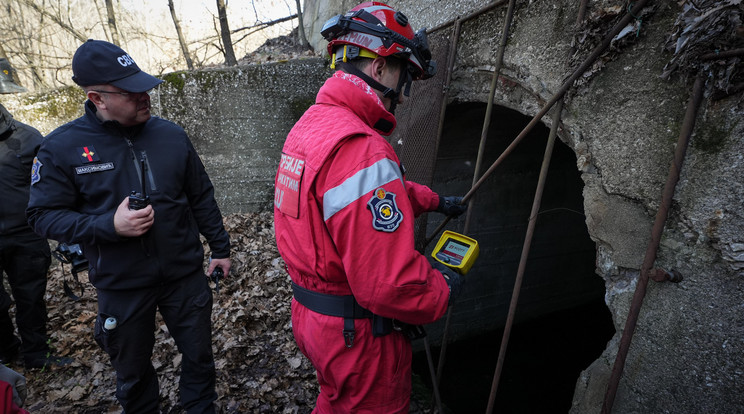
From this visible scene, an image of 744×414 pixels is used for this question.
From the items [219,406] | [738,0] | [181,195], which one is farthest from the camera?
[219,406]

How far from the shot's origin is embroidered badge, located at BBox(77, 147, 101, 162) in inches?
80.8

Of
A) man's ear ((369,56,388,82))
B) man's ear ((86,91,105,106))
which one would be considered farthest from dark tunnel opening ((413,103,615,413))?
man's ear ((86,91,105,106))

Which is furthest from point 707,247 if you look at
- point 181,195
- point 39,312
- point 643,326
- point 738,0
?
point 39,312

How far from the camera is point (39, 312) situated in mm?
3512

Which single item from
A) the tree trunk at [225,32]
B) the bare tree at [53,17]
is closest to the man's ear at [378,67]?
the tree trunk at [225,32]

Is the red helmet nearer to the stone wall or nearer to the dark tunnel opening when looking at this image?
the dark tunnel opening

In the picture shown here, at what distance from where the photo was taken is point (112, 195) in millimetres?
2115

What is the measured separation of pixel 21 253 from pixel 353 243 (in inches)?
145

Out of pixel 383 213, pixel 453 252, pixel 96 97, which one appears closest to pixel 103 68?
pixel 96 97

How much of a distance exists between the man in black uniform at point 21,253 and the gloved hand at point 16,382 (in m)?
2.25

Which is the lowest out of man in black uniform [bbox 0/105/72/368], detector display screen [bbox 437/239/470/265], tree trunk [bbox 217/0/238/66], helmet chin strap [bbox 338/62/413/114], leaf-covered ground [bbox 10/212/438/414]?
leaf-covered ground [bbox 10/212/438/414]

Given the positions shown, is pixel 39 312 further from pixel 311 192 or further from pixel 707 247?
pixel 707 247

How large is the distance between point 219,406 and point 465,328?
3889 mm

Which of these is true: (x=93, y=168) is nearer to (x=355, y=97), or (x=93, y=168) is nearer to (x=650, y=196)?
(x=355, y=97)
